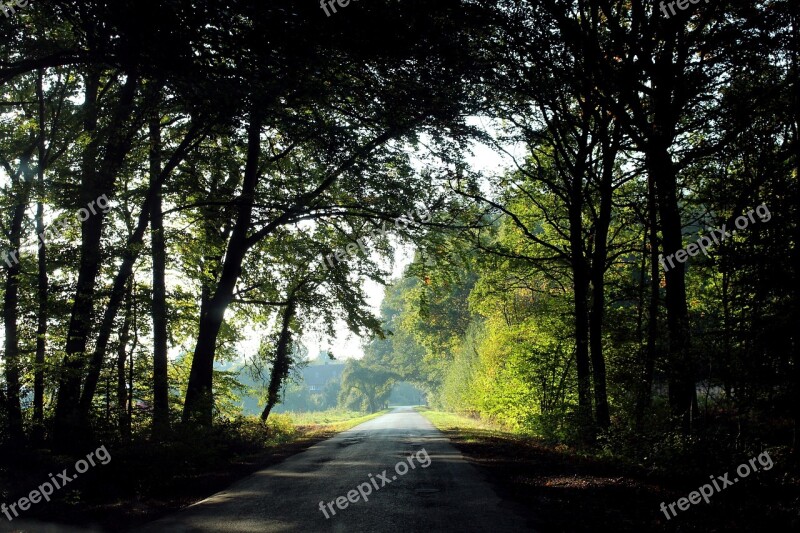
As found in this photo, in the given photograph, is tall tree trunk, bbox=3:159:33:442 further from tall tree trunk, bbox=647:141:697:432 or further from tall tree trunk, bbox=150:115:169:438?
tall tree trunk, bbox=647:141:697:432

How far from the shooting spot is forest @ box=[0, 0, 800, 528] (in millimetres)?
8492

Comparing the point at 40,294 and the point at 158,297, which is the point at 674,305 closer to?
the point at 158,297

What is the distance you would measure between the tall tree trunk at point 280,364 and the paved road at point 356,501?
12865mm

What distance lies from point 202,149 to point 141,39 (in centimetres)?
853

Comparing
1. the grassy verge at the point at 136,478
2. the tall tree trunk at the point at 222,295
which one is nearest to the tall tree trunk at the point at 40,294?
the grassy verge at the point at 136,478

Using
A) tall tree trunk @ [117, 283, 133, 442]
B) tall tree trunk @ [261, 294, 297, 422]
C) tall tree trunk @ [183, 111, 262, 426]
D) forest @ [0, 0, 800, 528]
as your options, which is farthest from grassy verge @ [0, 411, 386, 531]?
tall tree trunk @ [261, 294, 297, 422]

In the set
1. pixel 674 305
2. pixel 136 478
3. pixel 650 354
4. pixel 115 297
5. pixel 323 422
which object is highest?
pixel 115 297

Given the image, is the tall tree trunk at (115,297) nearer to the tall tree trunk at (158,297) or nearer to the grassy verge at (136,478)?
the tall tree trunk at (158,297)

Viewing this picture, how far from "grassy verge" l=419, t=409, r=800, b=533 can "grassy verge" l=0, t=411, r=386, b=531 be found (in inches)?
202

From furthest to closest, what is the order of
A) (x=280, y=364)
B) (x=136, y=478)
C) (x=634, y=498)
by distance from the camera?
(x=280, y=364) < (x=136, y=478) < (x=634, y=498)

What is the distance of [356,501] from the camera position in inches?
309

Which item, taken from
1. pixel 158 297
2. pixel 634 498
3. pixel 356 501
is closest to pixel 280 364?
pixel 158 297

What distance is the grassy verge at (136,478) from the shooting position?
7.77 meters

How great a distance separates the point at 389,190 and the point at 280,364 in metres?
12.7
